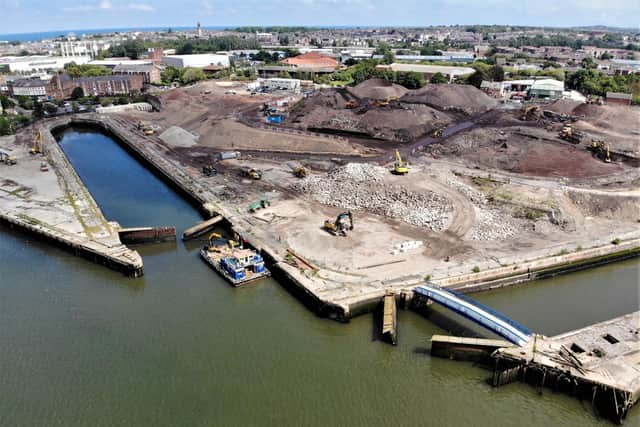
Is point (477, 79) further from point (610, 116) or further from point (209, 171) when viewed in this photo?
point (209, 171)

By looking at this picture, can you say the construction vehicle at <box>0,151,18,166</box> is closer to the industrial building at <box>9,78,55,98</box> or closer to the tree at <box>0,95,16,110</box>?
the tree at <box>0,95,16,110</box>

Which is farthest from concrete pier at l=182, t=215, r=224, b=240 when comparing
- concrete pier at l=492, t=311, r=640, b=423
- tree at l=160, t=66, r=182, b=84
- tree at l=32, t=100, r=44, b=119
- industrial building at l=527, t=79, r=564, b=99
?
tree at l=160, t=66, r=182, b=84

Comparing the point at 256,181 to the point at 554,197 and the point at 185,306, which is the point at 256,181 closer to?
the point at 185,306

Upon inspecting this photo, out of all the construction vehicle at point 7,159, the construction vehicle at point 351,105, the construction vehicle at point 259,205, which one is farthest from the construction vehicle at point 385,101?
the construction vehicle at point 7,159

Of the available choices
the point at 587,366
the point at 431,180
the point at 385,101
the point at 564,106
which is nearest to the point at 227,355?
the point at 587,366

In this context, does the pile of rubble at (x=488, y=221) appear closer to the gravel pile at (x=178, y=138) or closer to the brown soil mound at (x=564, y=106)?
the gravel pile at (x=178, y=138)
